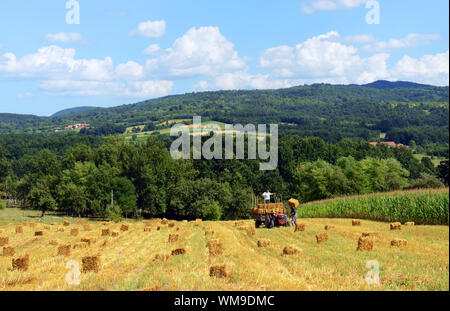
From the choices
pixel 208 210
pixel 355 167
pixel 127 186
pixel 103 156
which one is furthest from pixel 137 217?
pixel 355 167

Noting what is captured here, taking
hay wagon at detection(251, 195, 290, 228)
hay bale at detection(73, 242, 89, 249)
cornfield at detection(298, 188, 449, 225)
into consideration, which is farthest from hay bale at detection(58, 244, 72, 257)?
cornfield at detection(298, 188, 449, 225)

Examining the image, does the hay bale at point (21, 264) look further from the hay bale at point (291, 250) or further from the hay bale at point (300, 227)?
the hay bale at point (300, 227)

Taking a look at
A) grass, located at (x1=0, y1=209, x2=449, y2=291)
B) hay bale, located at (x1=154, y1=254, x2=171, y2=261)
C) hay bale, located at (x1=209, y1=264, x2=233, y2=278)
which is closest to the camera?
grass, located at (x1=0, y1=209, x2=449, y2=291)

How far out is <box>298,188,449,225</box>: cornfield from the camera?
24.9m

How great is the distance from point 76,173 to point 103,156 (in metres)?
10.9

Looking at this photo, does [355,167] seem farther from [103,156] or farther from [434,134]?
[103,156]

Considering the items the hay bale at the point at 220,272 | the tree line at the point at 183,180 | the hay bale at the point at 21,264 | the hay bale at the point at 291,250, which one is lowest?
the tree line at the point at 183,180

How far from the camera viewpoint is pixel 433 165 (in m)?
95.6

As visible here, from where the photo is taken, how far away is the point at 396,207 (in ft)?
93.5

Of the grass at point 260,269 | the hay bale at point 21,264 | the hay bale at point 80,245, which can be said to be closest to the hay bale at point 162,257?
the grass at point 260,269

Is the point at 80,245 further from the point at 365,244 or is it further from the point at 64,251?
the point at 365,244

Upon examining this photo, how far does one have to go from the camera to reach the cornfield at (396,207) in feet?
81.6

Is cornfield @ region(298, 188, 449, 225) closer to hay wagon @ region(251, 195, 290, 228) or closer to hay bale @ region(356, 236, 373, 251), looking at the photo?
hay wagon @ region(251, 195, 290, 228)

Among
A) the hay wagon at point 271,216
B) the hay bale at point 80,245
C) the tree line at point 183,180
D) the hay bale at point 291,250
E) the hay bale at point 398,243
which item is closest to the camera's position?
the hay bale at point 291,250
